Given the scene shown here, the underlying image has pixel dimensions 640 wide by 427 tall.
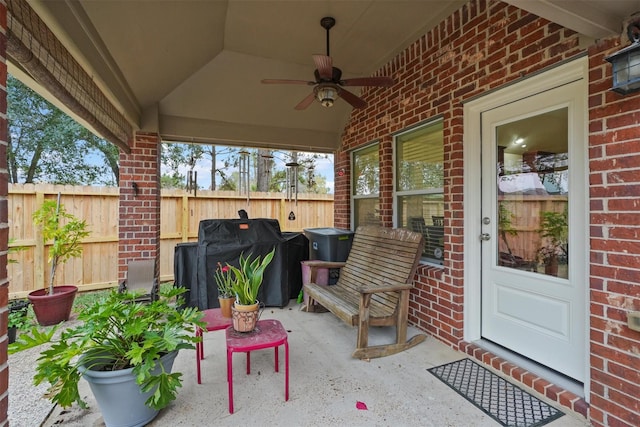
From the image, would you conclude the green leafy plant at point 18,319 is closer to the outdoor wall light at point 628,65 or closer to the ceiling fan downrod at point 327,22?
the ceiling fan downrod at point 327,22

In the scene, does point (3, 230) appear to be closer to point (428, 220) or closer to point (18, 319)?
point (18, 319)

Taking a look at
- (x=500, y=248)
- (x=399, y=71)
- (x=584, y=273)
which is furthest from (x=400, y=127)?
(x=584, y=273)

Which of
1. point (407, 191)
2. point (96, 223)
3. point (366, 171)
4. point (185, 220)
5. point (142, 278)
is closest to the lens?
point (407, 191)

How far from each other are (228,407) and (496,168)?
2.72 meters

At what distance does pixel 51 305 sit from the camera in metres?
3.29

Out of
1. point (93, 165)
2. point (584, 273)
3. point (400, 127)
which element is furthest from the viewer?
point (93, 165)

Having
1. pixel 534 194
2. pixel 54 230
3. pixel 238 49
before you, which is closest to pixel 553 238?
pixel 534 194

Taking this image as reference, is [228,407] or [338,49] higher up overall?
[338,49]

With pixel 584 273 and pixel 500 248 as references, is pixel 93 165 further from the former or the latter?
pixel 584 273

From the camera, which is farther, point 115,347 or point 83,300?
point 83,300

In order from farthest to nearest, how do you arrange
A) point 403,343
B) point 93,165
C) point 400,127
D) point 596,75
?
point 93,165 < point 400,127 < point 403,343 < point 596,75

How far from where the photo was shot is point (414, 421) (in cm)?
181

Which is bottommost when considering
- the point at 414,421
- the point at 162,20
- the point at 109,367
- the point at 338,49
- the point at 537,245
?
the point at 414,421

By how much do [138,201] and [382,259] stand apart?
3086mm
